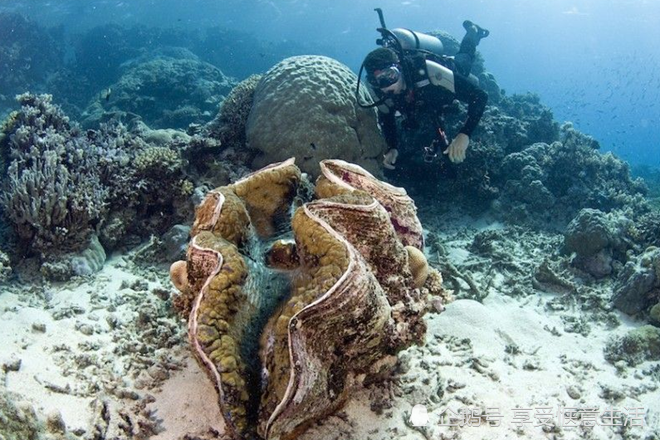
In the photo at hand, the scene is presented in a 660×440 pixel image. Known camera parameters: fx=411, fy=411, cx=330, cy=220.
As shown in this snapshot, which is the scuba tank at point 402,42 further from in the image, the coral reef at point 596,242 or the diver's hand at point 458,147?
the coral reef at point 596,242

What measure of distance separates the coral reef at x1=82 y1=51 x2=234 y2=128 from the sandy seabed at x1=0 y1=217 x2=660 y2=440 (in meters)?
11.0

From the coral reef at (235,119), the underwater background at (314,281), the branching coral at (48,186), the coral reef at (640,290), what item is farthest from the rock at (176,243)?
the coral reef at (640,290)

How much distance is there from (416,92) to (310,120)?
1680 millimetres

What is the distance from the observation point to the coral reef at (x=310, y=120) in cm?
571

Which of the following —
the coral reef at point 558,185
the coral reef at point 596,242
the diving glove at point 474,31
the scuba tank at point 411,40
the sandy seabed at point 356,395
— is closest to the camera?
the sandy seabed at point 356,395

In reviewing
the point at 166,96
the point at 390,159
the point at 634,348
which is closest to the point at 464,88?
the point at 390,159

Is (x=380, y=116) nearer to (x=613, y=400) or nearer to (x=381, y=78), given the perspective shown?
(x=381, y=78)

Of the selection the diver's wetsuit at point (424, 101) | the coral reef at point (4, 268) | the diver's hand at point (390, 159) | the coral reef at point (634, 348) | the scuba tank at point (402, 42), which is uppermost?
the scuba tank at point (402, 42)

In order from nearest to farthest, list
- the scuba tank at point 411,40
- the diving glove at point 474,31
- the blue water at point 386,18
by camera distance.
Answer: the scuba tank at point 411,40 < the diving glove at point 474,31 < the blue water at point 386,18

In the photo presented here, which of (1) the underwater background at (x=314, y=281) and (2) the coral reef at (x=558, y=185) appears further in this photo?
(2) the coral reef at (x=558, y=185)

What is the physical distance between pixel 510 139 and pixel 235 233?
777 centimetres

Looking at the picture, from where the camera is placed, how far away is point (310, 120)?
5.77 metres

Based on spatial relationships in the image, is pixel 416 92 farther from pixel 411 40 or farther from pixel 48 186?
pixel 48 186

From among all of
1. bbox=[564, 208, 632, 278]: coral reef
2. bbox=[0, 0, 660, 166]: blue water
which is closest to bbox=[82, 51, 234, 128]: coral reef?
bbox=[564, 208, 632, 278]: coral reef
